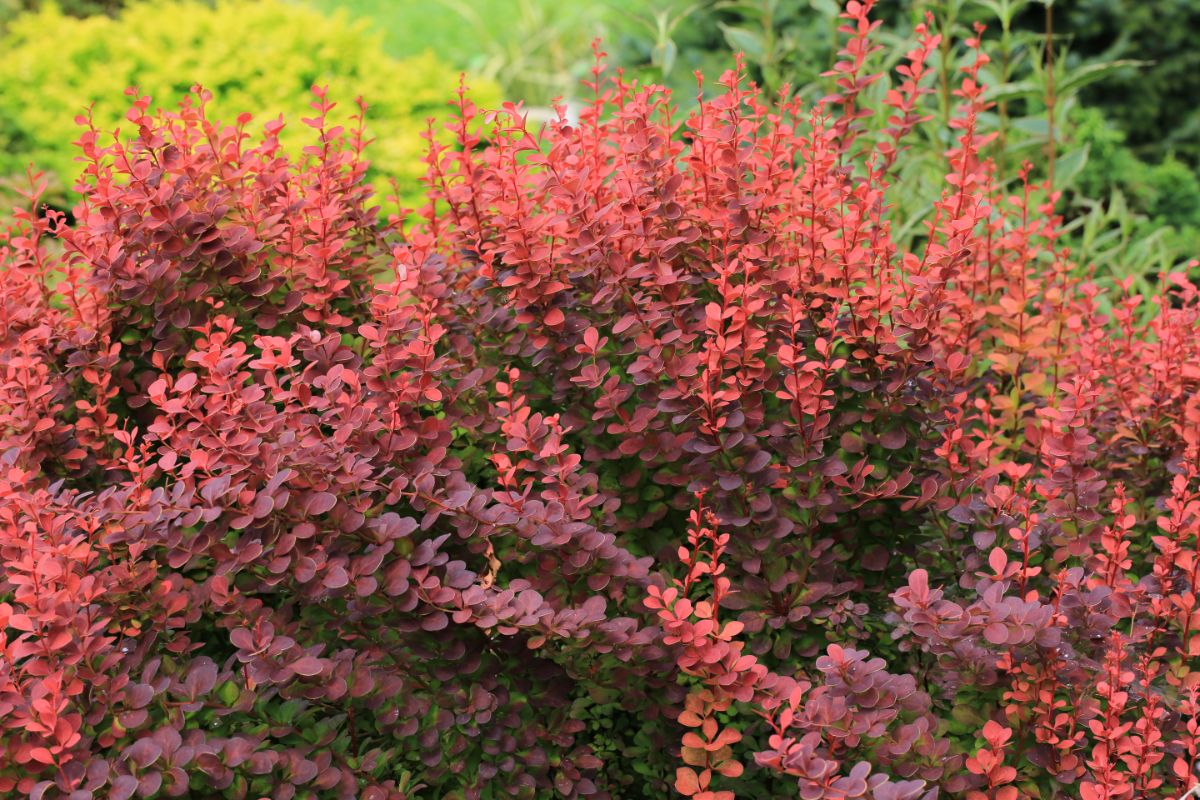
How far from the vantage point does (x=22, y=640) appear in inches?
67.9

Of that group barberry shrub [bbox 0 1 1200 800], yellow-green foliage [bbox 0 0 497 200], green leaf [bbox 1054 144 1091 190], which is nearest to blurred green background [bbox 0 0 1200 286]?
yellow-green foliage [bbox 0 0 497 200]

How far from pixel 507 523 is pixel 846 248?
30.1 inches

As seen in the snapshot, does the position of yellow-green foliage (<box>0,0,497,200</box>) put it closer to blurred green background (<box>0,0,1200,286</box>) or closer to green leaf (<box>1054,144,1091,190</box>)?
blurred green background (<box>0,0,1200,286</box>)

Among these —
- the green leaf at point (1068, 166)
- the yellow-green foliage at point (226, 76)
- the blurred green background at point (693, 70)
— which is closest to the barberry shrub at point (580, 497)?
the green leaf at point (1068, 166)

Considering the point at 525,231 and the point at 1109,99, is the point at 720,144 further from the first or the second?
the point at 1109,99

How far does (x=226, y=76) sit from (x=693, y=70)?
9.01 ft

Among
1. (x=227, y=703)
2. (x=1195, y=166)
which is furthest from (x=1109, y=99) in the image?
(x=227, y=703)

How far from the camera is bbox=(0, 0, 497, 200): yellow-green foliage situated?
6320 millimetres

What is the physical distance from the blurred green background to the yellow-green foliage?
1cm

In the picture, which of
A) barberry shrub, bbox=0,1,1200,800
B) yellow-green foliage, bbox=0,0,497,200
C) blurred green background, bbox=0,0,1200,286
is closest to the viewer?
barberry shrub, bbox=0,1,1200,800

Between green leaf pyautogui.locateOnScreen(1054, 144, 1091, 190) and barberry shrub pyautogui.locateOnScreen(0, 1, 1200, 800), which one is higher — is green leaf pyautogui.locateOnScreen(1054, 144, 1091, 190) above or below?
below

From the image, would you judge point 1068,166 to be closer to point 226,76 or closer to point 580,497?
point 580,497

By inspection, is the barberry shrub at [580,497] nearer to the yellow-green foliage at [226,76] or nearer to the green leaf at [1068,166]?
the green leaf at [1068,166]

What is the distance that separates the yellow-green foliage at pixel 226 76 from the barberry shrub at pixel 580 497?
12.3 ft
